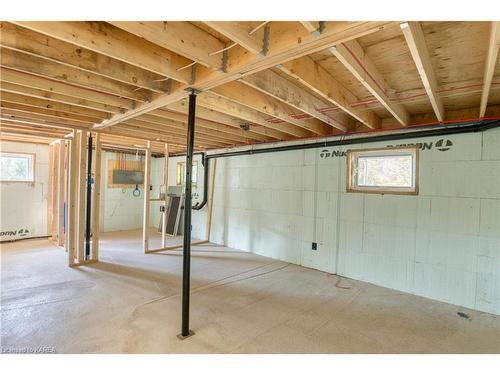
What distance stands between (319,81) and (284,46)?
70 centimetres

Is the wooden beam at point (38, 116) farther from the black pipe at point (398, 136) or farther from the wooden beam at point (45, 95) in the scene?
the black pipe at point (398, 136)

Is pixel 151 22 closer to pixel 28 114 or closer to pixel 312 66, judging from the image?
pixel 312 66

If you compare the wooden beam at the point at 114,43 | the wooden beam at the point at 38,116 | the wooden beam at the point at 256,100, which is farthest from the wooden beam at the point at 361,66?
the wooden beam at the point at 38,116

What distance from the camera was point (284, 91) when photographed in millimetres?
2404

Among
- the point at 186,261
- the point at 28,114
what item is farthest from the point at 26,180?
the point at 186,261

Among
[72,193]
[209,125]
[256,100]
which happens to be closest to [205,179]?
[209,125]

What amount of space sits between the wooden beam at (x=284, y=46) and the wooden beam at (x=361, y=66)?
13cm

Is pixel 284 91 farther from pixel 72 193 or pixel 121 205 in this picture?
pixel 121 205

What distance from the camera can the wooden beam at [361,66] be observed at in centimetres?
162

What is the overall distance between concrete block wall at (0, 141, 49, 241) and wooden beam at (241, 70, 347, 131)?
18.9ft

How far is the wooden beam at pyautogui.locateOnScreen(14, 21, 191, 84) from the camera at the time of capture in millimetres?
1490
